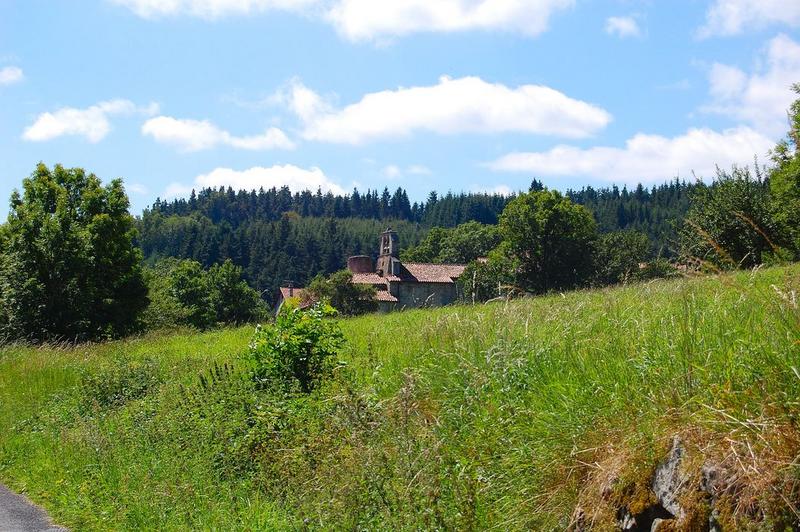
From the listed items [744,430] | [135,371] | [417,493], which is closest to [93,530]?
[417,493]

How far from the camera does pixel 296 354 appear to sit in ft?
31.9

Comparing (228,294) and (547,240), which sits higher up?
(547,240)

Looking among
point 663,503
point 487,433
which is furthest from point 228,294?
point 663,503

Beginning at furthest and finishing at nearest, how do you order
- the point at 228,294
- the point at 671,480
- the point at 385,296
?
the point at 385,296 → the point at 228,294 → the point at 671,480

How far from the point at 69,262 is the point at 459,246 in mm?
104070

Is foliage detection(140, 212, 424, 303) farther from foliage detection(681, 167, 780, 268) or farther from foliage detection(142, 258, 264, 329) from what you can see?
foliage detection(681, 167, 780, 268)

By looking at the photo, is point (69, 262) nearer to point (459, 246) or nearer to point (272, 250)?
point (459, 246)

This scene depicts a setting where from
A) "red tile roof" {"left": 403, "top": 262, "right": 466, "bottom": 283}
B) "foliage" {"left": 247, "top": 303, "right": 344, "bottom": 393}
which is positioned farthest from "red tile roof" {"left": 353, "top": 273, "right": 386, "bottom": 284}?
"foliage" {"left": 247, "top": 303, "right": 344, "bottom": 393}

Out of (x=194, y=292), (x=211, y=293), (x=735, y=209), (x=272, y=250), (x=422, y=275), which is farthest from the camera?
(x=272, y=250)

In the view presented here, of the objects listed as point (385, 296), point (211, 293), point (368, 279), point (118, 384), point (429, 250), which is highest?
point (118, 384)

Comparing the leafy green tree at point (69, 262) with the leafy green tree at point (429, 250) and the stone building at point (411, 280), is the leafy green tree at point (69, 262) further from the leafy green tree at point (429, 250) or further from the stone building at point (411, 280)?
the leafy green tree at point (429, 250)

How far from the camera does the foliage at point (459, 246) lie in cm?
13550

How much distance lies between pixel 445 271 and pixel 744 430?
331ft

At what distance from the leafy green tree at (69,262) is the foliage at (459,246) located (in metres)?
92.4
